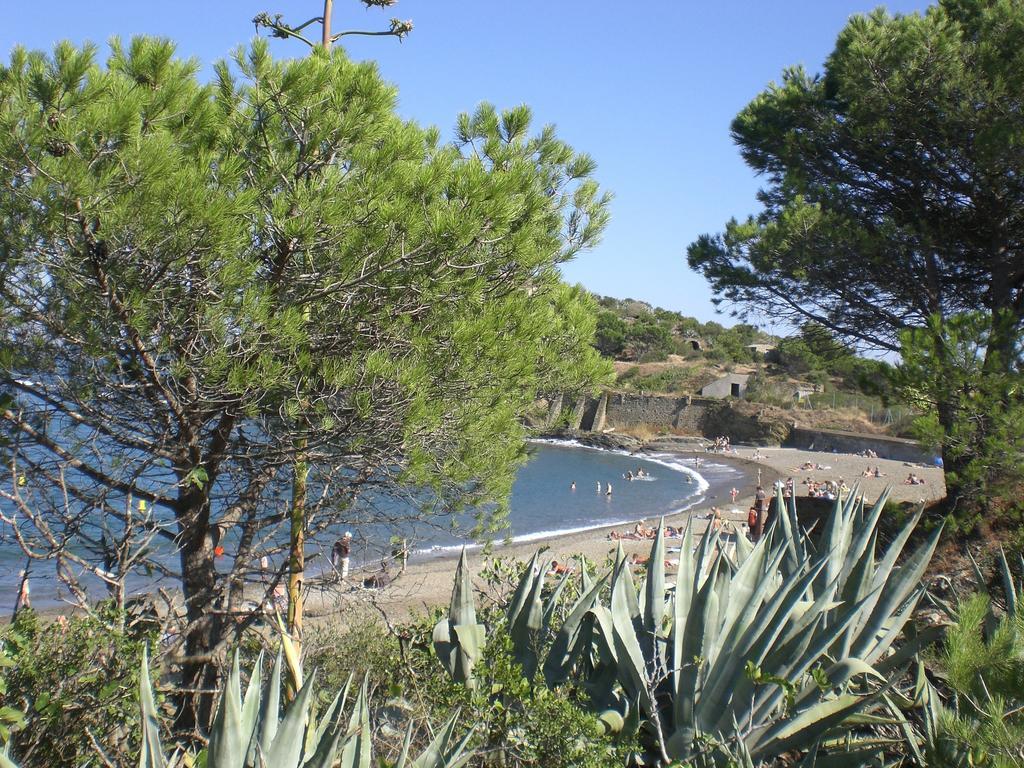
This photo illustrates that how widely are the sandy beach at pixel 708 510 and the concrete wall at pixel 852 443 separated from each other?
1.26 meters

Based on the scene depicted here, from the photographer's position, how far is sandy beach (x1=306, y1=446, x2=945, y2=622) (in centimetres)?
1366

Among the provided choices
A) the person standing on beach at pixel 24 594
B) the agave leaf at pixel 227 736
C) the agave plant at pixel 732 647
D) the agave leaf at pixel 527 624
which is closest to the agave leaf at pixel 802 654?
the agave plant at pixel 732 647

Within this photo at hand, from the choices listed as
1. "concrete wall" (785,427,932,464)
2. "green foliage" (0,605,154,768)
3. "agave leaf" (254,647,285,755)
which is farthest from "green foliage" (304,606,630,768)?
"concrete wall" (785,427,932,464)

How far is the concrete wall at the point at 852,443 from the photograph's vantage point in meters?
41.4

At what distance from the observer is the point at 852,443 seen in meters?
44.5

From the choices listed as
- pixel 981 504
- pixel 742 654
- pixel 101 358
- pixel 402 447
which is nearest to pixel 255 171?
pixel 101 358

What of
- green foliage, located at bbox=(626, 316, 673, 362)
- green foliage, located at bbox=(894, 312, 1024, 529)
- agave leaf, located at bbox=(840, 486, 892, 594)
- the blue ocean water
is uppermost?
→ green foliage, located at bbox=(626, 316, 673, 362)

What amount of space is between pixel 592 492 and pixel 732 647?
31.6 meters

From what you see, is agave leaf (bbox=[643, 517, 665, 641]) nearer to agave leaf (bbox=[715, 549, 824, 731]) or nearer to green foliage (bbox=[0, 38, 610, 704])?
agave leaf (bbox=[715, 549, 824, 731])

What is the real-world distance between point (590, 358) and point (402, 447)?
69.3 inches

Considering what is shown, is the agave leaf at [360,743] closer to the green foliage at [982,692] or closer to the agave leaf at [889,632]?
the green foliage at [982,692]

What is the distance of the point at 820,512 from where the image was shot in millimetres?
10547

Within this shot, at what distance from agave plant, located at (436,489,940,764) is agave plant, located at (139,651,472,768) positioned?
3.10 feet

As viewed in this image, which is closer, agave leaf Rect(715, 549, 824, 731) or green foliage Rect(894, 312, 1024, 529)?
agave leaf Rect(715, 549, 824, 731)
